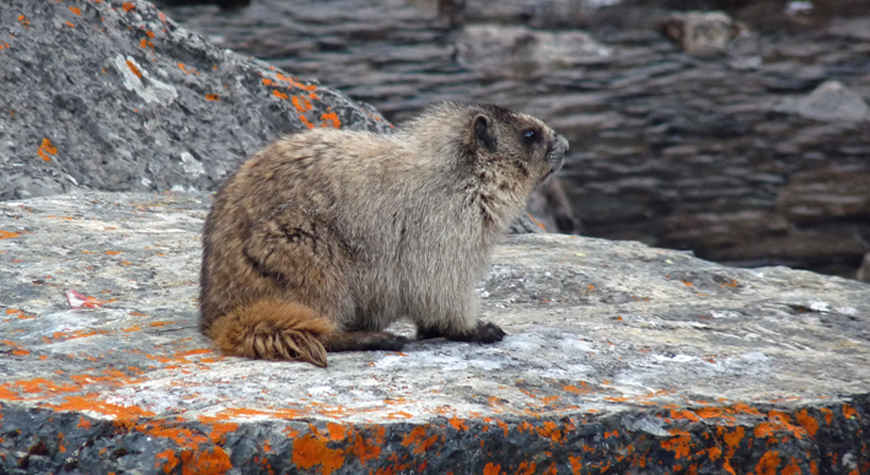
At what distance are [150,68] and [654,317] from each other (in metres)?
5.18

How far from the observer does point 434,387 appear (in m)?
3.90

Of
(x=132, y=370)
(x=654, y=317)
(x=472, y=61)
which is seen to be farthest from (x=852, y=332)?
(x=472, y=61)

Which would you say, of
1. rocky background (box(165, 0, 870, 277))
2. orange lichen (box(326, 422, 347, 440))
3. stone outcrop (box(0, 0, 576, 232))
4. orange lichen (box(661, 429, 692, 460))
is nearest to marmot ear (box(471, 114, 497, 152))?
orange lichen (box(661, 429, 692, 460))

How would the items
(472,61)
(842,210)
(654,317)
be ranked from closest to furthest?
(654,317) → (842,210) → (472,61)

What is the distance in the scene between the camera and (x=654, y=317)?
540 centimetres

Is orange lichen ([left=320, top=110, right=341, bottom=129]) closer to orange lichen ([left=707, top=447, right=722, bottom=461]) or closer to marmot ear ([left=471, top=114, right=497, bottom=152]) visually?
marmot ear ([left=471, top=114, right=497, bottom=152])

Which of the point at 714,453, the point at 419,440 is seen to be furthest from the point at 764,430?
the point at 419,440

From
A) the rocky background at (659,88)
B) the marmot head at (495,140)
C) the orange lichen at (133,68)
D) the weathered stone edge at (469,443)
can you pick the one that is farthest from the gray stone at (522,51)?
the weathered stone edge at (469,443)

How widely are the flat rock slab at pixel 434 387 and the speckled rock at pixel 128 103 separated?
4.85 feet

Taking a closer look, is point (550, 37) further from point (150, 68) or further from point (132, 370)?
point (132, 370)

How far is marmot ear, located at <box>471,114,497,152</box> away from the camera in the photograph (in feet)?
17.2

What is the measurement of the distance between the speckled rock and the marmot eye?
3375 mm

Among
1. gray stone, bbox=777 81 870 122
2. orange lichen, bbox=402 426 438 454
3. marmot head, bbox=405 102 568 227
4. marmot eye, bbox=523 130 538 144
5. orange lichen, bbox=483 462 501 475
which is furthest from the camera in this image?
gray stone, bbox=777 81 870 122

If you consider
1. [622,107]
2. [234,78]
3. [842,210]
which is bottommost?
[842,210]
